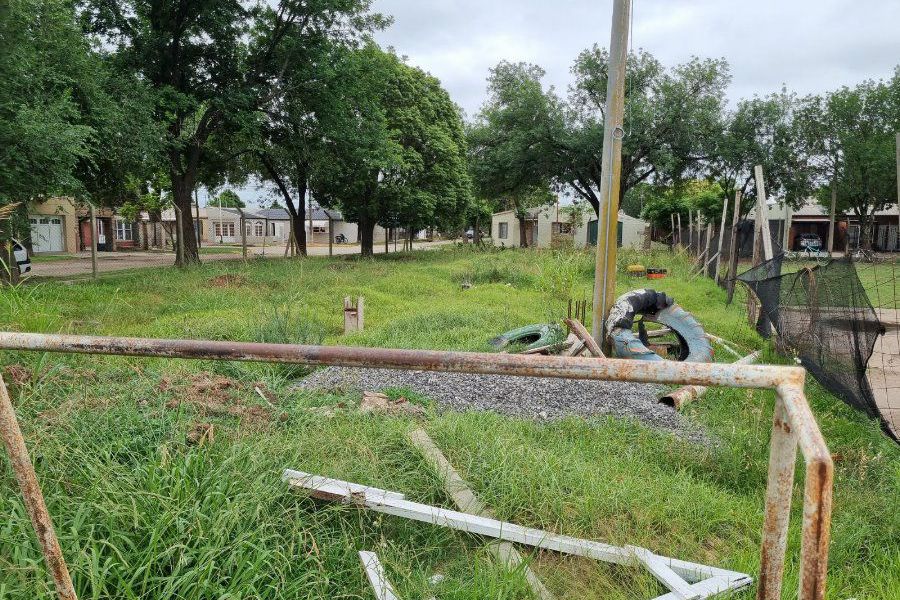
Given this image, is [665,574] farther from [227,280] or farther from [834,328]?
[227,280]

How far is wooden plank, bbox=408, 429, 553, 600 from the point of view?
7.28 feet

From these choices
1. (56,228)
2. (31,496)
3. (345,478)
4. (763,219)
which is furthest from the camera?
(56,228)

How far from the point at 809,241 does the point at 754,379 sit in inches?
1765

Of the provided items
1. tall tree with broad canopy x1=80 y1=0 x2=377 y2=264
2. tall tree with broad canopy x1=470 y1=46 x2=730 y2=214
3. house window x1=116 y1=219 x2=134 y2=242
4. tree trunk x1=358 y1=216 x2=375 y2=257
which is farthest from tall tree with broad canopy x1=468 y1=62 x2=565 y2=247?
house window x1=116 y1=219 x2=134 y2=242

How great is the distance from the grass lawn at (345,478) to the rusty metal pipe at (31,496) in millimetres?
300

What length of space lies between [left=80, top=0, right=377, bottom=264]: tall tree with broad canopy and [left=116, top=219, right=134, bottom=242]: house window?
26.4m

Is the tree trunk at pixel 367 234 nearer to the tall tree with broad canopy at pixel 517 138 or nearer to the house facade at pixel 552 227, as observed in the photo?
the tall tree with broad canopy at pixel 517 138

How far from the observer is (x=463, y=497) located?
286 cm

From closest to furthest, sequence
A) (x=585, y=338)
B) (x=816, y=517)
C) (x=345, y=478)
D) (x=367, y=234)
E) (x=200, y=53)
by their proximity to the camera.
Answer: (x=816, y=517)
(x=345, y=478)
(x=585, y=338)
(x=200, y=53)
(x=367, y=234)

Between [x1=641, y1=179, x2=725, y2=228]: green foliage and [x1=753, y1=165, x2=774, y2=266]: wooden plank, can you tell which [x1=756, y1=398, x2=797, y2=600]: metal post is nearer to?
[x1=753, y1=165, x2=774, y2=266]: wooden plank

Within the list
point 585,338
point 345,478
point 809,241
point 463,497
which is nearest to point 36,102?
point 585,338

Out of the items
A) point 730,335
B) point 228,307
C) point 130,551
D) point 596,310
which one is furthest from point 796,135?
point 130,551

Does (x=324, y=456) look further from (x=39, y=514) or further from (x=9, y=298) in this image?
(x=9, y=298)

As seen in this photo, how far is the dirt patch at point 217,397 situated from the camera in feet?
11.2
